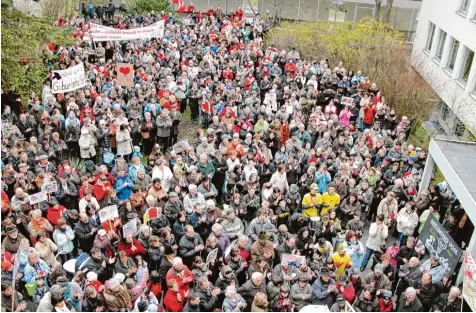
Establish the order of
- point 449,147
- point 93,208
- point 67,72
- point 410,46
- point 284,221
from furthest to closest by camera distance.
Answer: point 410,46, point 67,72, point 449,147, point 284,221, point 93,208

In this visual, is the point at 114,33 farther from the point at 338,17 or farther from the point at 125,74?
the point at 338,17

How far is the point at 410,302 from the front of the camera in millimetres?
8945

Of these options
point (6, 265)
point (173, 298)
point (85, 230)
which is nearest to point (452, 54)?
point (85, 230)

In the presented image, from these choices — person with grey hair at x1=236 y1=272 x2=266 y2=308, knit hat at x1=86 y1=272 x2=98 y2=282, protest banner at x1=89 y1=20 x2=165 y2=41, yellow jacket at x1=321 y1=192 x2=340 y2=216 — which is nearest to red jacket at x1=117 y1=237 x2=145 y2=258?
knit hat at x1=86 y1=272 x2=98 y2=282

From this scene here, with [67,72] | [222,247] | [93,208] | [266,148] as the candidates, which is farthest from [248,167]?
[67,72]

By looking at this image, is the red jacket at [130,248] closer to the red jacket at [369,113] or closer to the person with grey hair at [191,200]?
the person with grey hair at [191,200]

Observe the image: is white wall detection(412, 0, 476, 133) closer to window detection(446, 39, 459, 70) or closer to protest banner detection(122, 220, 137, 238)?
window detection(446, 39, 459, 70)

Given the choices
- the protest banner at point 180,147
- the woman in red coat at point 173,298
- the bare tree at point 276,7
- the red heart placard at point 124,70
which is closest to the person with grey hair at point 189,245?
the woman in red coat at point 173,298

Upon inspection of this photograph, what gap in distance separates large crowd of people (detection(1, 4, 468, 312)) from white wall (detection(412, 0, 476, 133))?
4.76m

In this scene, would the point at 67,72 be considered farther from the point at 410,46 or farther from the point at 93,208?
the point at 410,46

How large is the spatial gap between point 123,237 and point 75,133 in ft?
17.9

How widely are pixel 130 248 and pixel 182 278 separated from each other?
4.33 feet

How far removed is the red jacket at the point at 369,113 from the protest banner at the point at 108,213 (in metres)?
9.64

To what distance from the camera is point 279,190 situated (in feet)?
38.6
